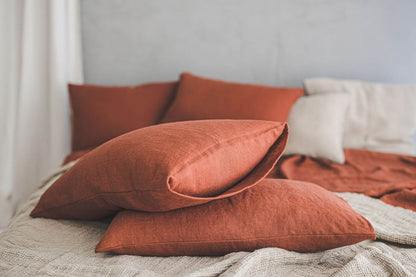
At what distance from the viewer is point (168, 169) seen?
0.59 metres

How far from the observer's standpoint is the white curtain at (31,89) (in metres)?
1.82

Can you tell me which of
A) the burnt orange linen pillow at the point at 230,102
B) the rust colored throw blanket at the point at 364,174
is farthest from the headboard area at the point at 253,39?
the rust colored throw blanket at the point at 364,174

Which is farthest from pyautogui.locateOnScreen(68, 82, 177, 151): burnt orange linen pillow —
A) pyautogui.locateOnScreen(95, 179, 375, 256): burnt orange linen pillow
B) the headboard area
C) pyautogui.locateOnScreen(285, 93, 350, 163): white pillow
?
pyautogui.locateOnScreen(95, 179, 375, 256): burnt orange linen pillow

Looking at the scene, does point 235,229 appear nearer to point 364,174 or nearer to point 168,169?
point 168,169

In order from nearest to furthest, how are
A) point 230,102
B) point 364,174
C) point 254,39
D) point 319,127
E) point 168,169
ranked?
point 168,169
point 364,174
point 230,102
point 319,127
point 254,39

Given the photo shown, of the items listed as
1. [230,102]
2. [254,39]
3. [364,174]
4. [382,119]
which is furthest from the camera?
[254,39]

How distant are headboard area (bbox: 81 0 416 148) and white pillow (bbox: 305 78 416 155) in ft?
1.12

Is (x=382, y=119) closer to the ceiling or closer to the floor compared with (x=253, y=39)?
closer to the floor

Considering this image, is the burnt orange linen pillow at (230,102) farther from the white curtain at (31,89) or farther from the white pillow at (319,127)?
the white curtain at (31,89)

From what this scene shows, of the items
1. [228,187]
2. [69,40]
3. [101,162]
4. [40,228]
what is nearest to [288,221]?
[228,187]

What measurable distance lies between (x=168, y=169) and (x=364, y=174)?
3.41ft

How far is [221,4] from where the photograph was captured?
6.80 feet

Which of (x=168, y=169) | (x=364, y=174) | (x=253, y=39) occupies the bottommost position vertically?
(x=364, y=174)

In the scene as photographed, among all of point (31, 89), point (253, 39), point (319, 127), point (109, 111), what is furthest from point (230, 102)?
point (31, 89)
